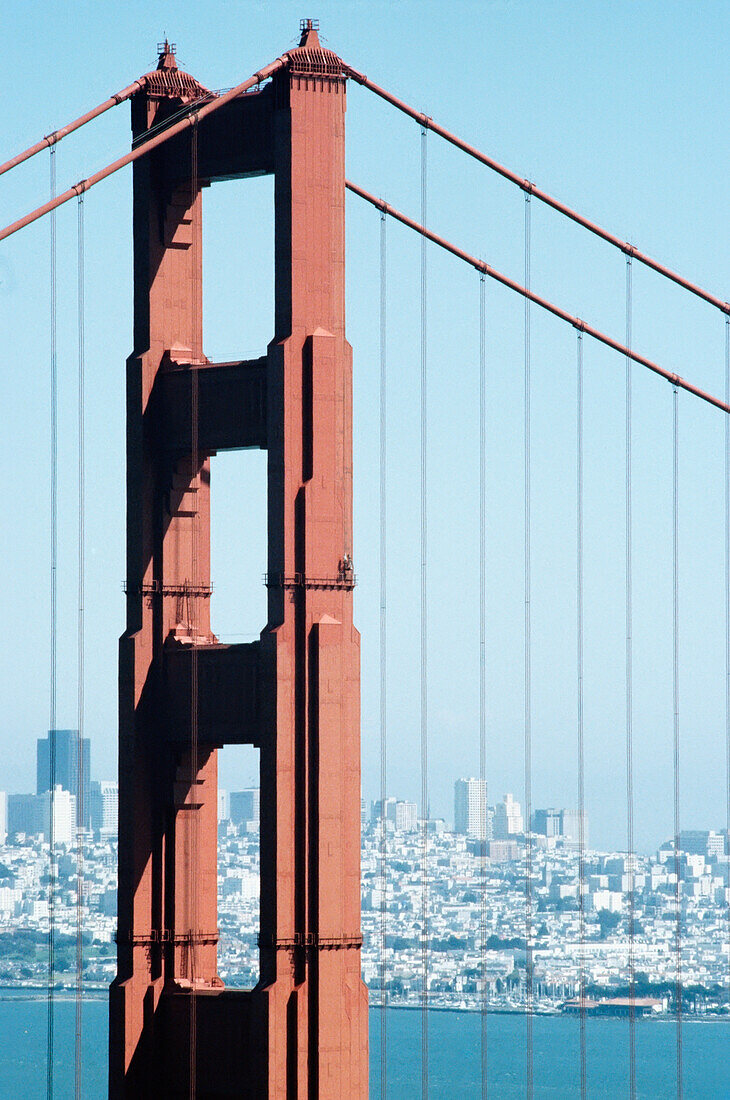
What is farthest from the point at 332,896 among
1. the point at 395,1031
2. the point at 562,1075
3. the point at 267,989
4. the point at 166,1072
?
the point at 395,1031

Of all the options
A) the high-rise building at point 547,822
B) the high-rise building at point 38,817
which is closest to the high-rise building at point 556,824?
the high-rise building at point 547,822

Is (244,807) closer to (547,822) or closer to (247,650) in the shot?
(547,822)

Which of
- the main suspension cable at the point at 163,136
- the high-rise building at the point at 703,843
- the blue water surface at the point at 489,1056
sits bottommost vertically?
the blue water surface at the point at 489,1056

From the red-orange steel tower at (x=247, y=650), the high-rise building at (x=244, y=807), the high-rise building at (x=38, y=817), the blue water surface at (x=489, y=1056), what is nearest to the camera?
the red-orange steel tower at (x=247, y=650)

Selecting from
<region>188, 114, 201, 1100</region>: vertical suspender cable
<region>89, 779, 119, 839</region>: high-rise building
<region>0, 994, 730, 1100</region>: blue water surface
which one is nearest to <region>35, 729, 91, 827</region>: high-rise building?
<region>89, 779, 119, 839</region>: high-rise building

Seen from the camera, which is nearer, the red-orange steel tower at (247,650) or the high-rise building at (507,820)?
the red-orange steel tower at (247,650)

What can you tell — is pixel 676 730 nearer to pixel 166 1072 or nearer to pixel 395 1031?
pixel 166 1072

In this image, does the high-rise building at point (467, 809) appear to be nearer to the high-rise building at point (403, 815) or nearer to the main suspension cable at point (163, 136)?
the high-rise building at point (403, 815)
